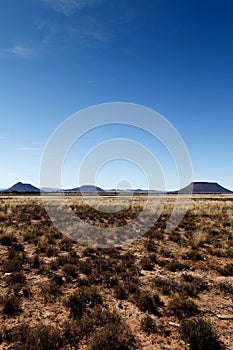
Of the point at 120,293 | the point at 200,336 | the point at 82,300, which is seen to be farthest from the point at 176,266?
the point at 200,336

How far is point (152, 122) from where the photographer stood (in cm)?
2994

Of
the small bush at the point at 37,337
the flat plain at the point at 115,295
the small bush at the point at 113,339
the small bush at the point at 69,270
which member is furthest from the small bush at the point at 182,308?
the small bush at the point at 69,270

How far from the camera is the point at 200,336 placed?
661cm

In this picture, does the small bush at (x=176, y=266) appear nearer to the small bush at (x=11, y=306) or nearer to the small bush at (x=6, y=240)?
the small bush at (x=11, y=306)

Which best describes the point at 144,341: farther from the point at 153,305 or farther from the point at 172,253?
the point at 172,253

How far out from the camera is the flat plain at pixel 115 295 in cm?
666

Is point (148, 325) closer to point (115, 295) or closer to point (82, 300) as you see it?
point (115, 295)

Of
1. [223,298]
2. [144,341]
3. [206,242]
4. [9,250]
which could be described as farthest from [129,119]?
[144,341]

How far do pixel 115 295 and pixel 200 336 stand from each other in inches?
128

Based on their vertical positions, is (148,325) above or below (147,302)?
below

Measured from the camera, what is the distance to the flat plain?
262 inches

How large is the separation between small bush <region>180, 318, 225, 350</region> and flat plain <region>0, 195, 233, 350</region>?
22 mm

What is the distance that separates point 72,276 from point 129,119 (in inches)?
998

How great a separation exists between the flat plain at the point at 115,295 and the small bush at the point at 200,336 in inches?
0.9
